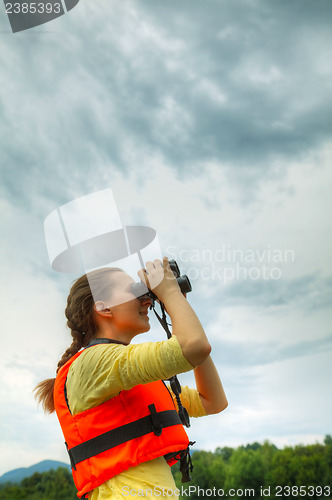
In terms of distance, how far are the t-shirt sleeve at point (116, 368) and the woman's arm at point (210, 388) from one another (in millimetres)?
566

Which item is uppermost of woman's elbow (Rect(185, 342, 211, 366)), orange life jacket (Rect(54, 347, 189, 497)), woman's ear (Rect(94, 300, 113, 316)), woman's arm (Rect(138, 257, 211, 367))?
woman's ear (Rect(94, 300, 113, 316))

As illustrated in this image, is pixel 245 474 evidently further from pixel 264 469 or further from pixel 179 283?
pixel 179 283

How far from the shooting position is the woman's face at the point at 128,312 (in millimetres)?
1953

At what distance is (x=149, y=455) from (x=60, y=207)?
1.30m

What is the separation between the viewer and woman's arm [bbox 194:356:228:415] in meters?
2.09

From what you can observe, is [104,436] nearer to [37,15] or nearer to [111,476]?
[111,476]

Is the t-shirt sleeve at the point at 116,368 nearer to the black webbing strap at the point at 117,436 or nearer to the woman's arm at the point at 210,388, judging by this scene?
the black webbing strap at the point at 117,436

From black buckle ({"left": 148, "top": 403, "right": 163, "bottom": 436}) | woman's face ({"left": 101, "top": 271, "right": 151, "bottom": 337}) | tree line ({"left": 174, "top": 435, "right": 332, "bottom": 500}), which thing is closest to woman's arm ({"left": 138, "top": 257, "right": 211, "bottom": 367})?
woman's face ({"left": 101, "top": 271, "right": 151, "bottom": 337})

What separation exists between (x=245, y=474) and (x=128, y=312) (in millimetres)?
35277

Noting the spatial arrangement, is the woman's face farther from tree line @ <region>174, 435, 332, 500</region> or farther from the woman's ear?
tree line @ <region>174, 435, 332, 500</region>

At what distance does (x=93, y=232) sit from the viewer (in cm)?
236

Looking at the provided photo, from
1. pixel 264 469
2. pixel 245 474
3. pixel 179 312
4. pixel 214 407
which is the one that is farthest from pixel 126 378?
pixel 264 469

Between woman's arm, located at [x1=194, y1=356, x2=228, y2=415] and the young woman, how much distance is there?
241 millimetres

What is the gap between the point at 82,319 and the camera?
2088mm
